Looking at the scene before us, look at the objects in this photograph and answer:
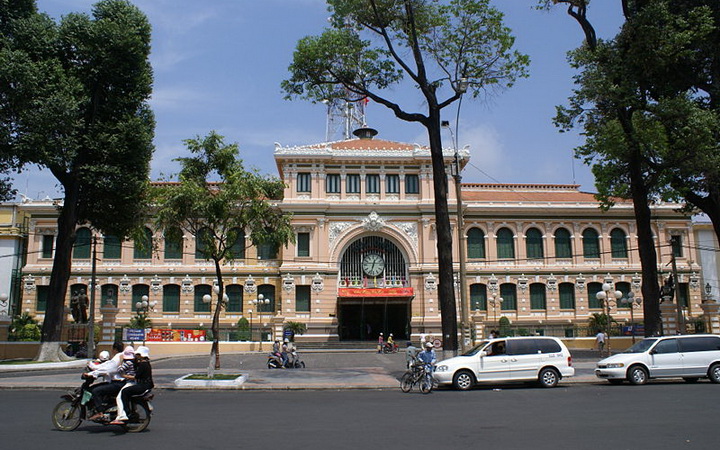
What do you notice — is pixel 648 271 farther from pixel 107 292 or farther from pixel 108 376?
pixel 107 292

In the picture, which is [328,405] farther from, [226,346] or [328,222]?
[328,222]

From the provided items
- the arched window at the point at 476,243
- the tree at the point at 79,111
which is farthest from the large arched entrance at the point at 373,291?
the tree at the point at 79,111

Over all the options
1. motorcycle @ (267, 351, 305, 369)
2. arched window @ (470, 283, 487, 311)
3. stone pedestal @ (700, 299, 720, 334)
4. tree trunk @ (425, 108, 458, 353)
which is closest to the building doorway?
arched window @ (470, 283, 487, 311)

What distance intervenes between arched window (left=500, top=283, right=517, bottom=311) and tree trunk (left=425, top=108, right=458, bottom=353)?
26440 mm

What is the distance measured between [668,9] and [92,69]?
23.6 m

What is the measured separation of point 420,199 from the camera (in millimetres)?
46406

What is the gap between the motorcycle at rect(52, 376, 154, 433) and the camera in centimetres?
1048

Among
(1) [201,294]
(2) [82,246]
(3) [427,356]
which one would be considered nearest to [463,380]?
(3) [427,356]

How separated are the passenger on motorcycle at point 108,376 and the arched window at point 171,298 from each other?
1422 inches

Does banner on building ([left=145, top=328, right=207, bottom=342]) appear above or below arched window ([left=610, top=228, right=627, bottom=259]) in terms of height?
below

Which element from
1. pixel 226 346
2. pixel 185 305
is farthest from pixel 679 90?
pixel 185 305

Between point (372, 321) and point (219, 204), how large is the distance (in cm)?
2984

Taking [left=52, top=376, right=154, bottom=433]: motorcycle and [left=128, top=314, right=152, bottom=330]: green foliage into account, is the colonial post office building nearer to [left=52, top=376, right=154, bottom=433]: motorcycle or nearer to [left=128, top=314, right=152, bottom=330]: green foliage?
[left=128, top=314, right=152, bottom=330]: green foliage

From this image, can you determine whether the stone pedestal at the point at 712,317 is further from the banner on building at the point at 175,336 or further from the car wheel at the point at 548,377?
the banner on building at the point at 175,336
